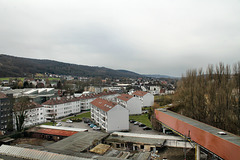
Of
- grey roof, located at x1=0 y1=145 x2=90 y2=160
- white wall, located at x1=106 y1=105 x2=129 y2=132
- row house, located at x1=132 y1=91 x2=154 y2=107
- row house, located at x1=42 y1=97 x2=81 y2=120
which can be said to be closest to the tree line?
white wall, located at x1=106 y1=105 x2=129 y2=132

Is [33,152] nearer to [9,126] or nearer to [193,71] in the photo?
[9,126]

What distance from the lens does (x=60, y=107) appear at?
41.8 metres

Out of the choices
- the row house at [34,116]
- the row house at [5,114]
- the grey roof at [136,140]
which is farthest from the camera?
the row house at [34,116]

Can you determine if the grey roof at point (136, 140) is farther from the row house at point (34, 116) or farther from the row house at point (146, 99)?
the row house at point (146, 99)

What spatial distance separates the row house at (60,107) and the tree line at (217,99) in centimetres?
2733

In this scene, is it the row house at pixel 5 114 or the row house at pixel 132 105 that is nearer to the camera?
the row house at pixel 5 114

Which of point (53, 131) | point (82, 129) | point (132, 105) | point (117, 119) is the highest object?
point (132, 105)

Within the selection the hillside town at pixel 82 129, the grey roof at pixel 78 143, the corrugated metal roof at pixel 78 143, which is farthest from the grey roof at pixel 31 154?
the corrugated metal roof at pixel 78 143

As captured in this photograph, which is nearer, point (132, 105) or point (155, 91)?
point (132, 105)

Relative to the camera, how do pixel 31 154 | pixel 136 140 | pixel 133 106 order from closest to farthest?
pixel 31 154
pixel 136 140
pixel 133 106

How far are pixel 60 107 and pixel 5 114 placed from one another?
41.7 ft

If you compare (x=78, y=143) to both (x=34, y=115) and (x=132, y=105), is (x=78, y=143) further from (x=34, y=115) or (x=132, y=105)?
(x=132, y=105)

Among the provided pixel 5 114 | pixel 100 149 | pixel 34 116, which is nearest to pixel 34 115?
pixel 34 116

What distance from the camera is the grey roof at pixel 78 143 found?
18.3 meters
